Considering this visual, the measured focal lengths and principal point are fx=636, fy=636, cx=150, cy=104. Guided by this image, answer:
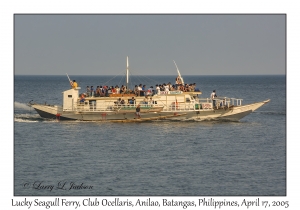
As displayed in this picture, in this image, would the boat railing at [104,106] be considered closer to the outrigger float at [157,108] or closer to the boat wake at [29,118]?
the outrigger float at [157,108]

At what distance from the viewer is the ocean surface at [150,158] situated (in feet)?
105

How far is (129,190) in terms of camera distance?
104ft

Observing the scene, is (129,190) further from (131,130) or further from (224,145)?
(131,130)

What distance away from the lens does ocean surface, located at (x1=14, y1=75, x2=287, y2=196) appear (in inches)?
1266

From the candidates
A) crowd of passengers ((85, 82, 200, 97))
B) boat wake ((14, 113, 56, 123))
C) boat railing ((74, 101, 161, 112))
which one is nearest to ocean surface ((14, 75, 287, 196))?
boat wake ((14, 113, 56, 123))

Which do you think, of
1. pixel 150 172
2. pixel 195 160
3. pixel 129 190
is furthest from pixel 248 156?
pixel 129 190

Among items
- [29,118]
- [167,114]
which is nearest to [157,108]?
[167,114]

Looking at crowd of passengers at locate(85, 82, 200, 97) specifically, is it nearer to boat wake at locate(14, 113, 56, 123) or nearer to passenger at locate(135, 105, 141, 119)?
passenger at locate(135, 105, 141, 119)

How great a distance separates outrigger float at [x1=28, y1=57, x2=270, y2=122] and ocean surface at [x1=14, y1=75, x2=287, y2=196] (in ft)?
2.38

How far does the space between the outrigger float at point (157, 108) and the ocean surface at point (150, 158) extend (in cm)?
73

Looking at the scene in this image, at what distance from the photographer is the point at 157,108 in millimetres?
52750

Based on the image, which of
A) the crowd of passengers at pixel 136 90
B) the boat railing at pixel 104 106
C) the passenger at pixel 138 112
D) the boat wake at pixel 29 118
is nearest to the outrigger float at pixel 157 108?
the boat railing at pixel 104 106

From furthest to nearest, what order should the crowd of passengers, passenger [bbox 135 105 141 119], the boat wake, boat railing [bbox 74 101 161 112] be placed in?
the boat wake, the crowd of passengers, boat railing [bbox 74 101 161 112], passenger [bbox 135 105 141 119]

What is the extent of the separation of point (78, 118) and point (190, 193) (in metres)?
24.2
